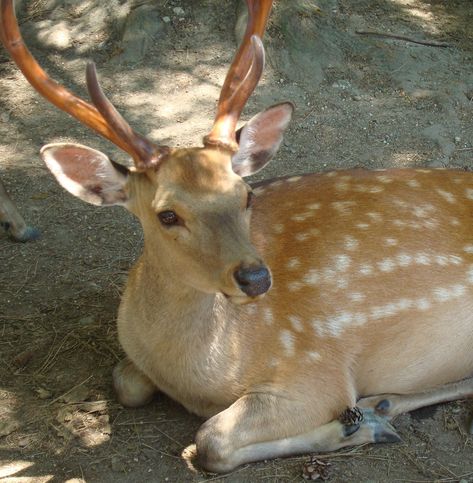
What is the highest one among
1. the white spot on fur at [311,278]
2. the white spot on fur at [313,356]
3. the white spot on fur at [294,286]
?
the white spot on fur at [311,278]

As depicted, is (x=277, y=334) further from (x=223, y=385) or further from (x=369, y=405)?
(x=369, y=405)

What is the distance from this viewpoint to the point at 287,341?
3.88 m

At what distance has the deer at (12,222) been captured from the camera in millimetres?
Result: 5305

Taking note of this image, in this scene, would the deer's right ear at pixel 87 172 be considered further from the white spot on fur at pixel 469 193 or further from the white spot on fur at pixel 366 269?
the white spot on fur at pixel 469 193

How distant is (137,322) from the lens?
3916mm

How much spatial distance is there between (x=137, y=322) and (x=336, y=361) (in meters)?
0.99

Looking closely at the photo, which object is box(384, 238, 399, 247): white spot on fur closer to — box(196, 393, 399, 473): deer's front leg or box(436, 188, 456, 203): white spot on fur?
box(436, 188, 456, 203): white spot on fur

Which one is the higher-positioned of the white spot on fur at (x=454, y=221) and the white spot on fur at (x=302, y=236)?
the white spot on fur at (x=454, y=221)

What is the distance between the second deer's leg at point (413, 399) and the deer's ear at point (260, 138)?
1.34m

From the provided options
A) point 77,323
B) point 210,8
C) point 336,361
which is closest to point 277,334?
point 336,361

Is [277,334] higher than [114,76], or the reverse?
[277,334]

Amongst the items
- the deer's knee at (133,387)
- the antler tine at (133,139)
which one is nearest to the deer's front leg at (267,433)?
the deer's knee at (133,387)

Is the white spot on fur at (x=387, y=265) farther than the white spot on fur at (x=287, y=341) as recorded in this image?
Yes

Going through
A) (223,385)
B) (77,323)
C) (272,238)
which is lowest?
(77,323)
